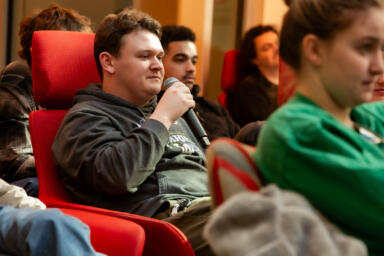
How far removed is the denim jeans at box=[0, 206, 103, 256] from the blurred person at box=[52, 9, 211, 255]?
436mm

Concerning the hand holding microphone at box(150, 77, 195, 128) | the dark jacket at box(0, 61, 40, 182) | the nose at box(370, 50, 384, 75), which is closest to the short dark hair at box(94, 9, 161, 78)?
the hand holding microphone at box(150, 77, 195, 128)

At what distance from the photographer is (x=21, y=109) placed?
241 centimetres

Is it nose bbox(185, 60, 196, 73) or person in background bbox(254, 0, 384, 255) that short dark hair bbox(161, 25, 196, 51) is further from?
person in background bbox(254, 0, 384, 255)

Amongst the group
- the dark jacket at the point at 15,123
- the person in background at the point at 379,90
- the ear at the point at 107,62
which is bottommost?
the dark jacket at the point at 15,123

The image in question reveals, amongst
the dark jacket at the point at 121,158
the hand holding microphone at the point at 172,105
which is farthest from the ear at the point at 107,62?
the hand holding microphone at the point at 172,105

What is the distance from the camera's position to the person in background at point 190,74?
304 cm

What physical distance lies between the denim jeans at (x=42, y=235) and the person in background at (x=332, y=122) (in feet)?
1.71

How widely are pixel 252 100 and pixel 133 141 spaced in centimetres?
204

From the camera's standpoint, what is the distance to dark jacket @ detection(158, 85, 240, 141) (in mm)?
3000

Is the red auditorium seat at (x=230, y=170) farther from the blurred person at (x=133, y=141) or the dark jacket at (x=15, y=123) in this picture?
the dark jacket at (x=15, y=123)

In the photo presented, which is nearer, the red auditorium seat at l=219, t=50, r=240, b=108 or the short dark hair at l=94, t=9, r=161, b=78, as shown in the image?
the short dark hair at l=94, t=9, r=161, b=78

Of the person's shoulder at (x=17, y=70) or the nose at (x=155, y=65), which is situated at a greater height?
the nose at (x=155, y=65)

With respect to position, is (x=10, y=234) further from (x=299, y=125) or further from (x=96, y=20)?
(x=96, y=20)

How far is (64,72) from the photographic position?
80.3 inches
